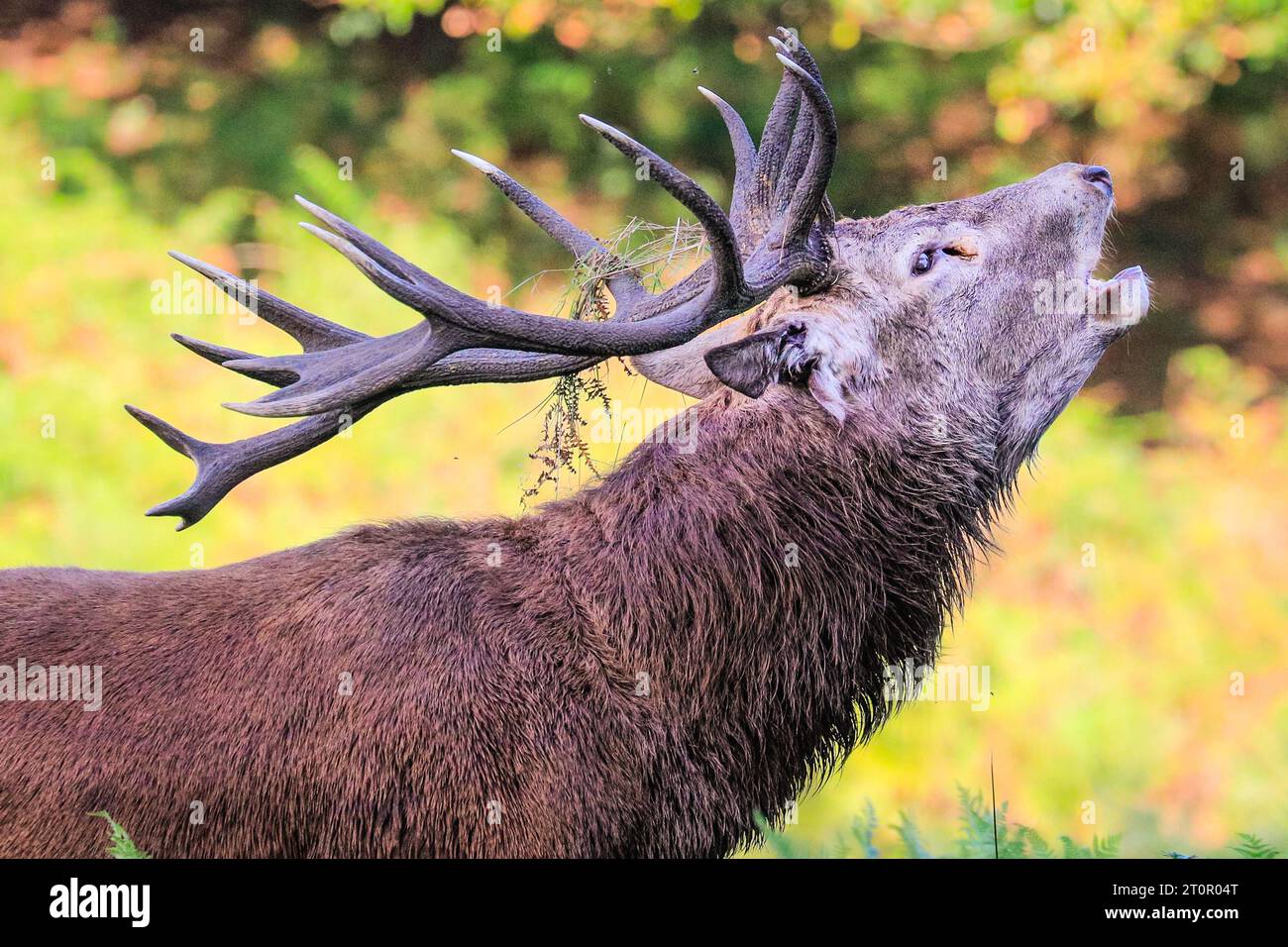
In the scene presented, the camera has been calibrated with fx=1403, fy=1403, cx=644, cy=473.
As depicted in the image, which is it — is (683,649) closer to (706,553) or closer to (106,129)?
(706,553)

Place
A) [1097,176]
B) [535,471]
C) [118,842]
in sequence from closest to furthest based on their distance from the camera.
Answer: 1. [118,842]
2. [1097,176]
3. [535,471]

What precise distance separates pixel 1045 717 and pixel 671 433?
4.97 meters

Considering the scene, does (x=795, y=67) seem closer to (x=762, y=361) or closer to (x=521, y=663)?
(x=762, y=361)

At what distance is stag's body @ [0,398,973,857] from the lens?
107 inches

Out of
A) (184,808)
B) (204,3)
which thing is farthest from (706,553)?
(204,3)

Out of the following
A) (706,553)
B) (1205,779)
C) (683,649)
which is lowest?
(1205,779)

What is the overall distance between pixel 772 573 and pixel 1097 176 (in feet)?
4.39

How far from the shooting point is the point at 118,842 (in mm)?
2658

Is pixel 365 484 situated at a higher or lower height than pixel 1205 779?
higher

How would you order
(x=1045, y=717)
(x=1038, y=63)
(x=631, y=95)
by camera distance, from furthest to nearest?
(x=631, y=95) → (x=1038, y=63) → (x=1045, y=717)

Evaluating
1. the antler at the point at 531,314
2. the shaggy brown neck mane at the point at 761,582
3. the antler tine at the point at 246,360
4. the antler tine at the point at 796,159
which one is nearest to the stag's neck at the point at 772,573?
the shaggy brown neck mane at the point at 761,582

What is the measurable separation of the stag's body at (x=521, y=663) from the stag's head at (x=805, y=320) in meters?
0.15

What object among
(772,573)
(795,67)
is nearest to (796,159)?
(795,67)

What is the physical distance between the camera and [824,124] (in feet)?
10.0
